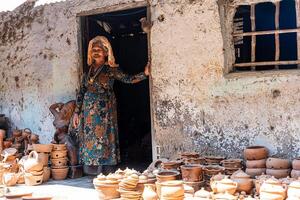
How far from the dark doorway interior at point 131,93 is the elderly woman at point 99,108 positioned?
4.85ft

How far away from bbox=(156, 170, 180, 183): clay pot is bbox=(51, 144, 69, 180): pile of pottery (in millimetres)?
2276

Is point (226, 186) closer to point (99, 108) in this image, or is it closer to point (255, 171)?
point (255, 171)

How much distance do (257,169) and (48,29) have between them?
181 inches

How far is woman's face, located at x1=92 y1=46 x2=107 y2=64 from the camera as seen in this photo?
6.85 meters

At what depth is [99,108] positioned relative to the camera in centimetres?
691

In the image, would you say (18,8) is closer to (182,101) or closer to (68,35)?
(68,35)

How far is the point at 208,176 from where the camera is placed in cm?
537

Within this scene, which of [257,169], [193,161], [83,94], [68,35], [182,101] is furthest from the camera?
[68,35]

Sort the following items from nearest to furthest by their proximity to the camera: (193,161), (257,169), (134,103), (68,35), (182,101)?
1. (257,169)
2. (193,161)
3. (182,101)
4. (68,35)
5. (134,103)

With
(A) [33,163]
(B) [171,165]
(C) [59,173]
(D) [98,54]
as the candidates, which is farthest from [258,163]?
(A) [33,163]

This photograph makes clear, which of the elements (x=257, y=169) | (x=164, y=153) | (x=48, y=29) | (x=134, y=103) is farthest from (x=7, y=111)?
(x=257, y=169)

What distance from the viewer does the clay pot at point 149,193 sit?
16.3 feet

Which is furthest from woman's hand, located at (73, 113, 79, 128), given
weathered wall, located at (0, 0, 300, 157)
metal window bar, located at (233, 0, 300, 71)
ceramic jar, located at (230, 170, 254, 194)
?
ceramic jar, located at (230, 170, 254, 194)

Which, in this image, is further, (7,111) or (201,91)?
(7,111)
